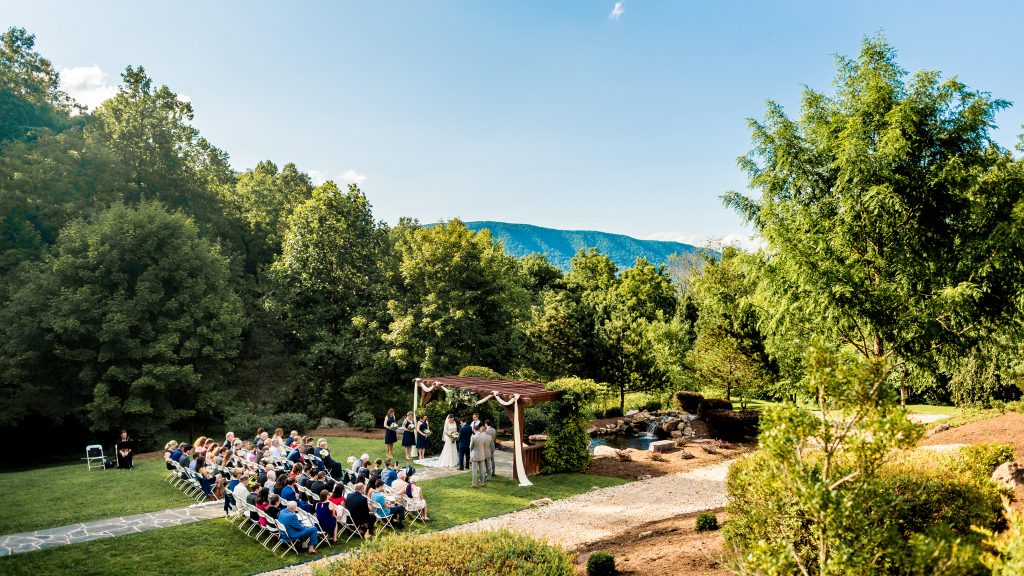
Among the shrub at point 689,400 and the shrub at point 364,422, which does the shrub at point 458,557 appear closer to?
the shrub at point 689,400

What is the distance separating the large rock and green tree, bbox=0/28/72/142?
3746cm

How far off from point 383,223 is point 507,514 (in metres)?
26.0

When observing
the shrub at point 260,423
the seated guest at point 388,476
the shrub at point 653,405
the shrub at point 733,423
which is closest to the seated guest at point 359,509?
the seated guest at point 388,476

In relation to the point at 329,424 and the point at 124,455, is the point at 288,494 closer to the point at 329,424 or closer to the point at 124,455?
the point at 124,455

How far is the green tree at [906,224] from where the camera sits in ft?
34.8

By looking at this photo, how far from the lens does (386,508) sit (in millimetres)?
11648

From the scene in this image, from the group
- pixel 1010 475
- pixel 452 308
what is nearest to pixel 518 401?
pixel 1010 475

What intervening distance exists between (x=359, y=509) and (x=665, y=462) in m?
10.9

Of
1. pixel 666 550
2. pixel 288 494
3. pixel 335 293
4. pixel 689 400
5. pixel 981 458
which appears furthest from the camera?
pixel 335 293

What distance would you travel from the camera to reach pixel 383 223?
3572 centimetres

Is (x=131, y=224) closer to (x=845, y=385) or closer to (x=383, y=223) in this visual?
(x=383, y=223)

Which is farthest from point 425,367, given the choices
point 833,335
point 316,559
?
Result: point 833,335

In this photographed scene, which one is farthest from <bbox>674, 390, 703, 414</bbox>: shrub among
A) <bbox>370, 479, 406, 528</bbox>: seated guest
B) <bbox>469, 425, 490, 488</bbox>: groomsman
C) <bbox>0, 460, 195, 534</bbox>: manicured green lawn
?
<bbox>0, 460, 195, 534</bbox>: manicured green lawn

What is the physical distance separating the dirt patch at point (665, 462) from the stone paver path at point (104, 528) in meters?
10.5
